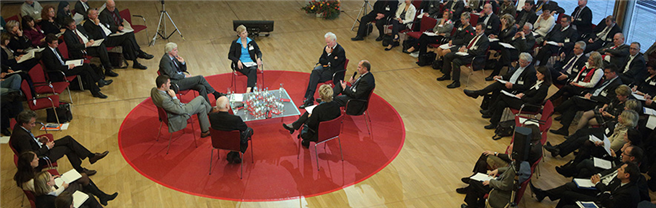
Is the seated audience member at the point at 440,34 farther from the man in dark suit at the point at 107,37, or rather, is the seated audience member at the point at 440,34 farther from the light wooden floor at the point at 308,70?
the man in dark suit at the point at 107,37

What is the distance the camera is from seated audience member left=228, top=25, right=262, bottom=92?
8766 millimetres

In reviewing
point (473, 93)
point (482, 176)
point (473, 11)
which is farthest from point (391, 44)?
point (482, 176)

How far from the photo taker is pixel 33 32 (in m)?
9.35

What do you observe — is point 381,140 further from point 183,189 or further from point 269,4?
point 269,4

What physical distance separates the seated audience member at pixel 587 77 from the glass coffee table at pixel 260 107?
188 inches

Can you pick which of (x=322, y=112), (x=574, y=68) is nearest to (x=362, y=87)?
(x=322, y=112)

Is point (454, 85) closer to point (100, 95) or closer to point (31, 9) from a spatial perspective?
point (100, 95)

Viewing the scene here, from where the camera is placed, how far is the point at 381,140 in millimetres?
7574

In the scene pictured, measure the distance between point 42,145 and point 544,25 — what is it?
982 centimetres

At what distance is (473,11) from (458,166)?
19.5ft

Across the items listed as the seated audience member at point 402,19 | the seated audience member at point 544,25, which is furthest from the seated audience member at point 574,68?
the seated audience member at point 402,19

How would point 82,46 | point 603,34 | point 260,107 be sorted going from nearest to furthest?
1. point 260,107
2. point 82,46
3. point 603,34

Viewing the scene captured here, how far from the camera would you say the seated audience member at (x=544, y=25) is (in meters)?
10.2

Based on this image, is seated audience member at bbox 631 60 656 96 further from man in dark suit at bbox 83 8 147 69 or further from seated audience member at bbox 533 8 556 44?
man in dark suit at bbox 83 8 147 69
